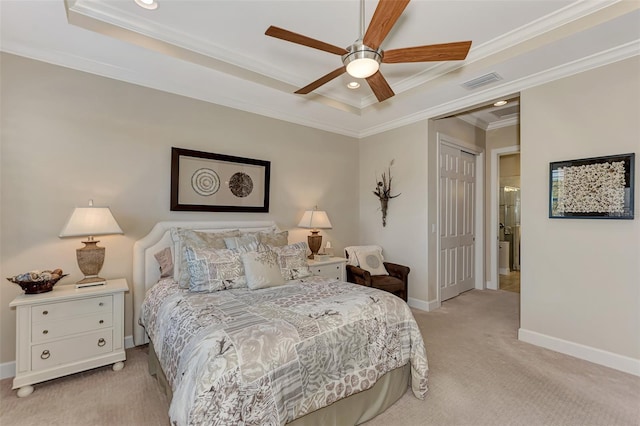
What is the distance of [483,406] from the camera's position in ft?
6.79

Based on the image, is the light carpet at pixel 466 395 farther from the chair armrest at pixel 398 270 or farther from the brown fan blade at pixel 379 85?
the brown fan blade at pixel 379 85

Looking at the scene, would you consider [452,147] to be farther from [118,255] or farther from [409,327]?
[118,255]

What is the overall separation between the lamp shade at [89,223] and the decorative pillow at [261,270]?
116cm

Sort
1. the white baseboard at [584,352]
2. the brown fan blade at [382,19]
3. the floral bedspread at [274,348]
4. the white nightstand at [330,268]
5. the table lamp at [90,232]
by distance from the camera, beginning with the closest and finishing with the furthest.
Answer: the floral bedspread at [274,348] < the brown fan blade at [382,19] < the table lamp at [90,232] < the white baseboard at [584,352] < the white nightstand at [330,268]

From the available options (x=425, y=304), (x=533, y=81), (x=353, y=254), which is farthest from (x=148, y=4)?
(x=425, y=304)

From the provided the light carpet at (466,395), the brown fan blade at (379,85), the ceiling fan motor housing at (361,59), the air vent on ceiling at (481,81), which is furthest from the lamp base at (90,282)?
the air vent on ceiling at (481,81)

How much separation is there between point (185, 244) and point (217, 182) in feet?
3.40

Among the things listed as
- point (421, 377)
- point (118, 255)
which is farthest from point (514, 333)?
point (118, 255)

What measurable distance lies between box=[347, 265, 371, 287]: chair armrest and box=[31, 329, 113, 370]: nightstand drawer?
2.73 m

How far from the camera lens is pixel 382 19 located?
1.73 m

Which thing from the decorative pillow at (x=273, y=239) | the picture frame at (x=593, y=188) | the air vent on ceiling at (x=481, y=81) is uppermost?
the air vent on ceiling at (x=481, y=81)

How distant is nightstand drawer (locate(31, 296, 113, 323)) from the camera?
223cm

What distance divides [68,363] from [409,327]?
8.81 feet

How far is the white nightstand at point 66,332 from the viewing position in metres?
2.18
